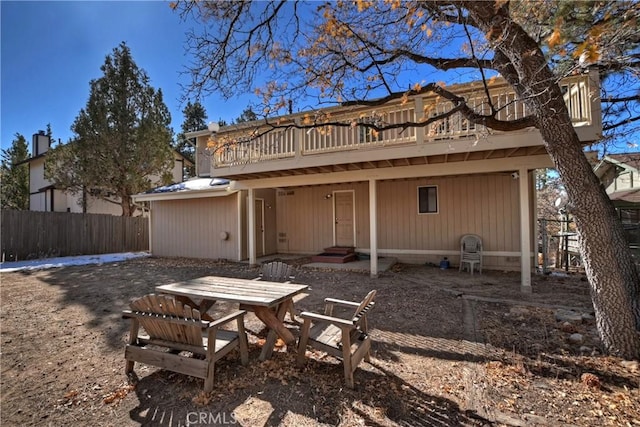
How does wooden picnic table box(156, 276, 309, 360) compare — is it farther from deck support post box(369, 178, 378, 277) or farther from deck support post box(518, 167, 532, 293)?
deck support post box(518, 167, 532, 293)

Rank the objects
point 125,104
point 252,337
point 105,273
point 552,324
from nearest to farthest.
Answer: point 252,337 → point 552,324 → point 105,273 → point 125,104

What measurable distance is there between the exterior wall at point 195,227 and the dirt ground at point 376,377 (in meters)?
5.43

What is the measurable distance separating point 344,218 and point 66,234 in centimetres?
1105

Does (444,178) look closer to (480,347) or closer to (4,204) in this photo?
(480,347)

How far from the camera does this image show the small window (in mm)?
8734

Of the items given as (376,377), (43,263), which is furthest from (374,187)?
(43,263)

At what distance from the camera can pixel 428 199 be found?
8828 mm

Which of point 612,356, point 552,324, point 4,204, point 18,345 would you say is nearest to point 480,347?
point 612,356

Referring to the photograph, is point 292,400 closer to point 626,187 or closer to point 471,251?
point 471,251

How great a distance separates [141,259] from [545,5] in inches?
496

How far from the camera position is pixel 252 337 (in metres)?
3.79

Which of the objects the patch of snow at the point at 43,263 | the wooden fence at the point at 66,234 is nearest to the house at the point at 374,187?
the patch of snow at the point at 43,263

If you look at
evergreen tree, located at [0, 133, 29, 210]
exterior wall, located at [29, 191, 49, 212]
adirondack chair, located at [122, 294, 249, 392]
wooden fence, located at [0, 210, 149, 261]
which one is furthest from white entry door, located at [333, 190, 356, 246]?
evergreen tree, located at [0, 133, 29, 210]

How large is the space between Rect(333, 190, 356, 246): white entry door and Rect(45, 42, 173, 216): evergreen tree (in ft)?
34.0
